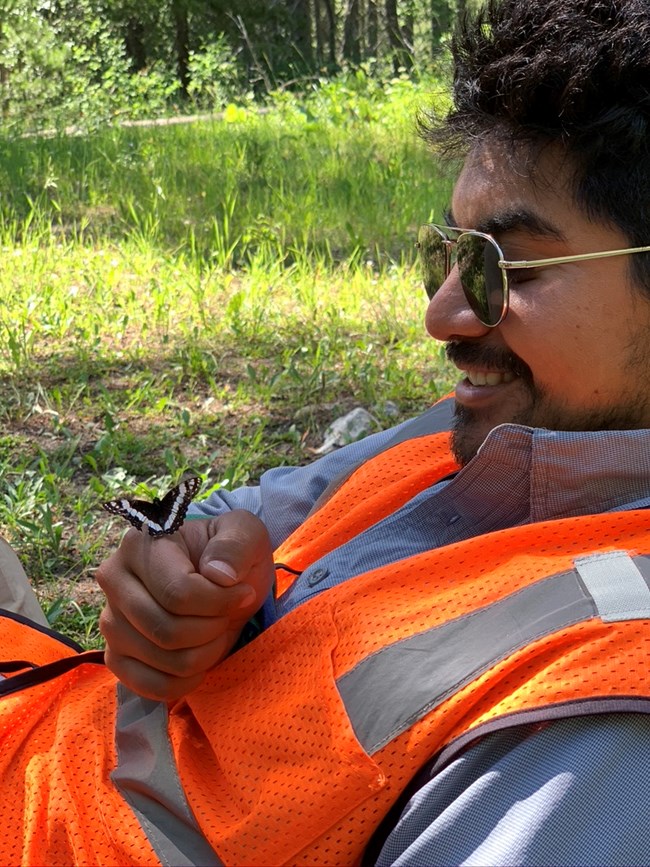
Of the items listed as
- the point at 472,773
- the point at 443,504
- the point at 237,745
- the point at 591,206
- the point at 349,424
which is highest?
the point at 591,206

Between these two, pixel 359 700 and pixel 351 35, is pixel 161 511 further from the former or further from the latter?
pixel 351 35

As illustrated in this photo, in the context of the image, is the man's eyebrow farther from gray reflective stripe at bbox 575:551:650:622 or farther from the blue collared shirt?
gray reflective stripe at bbox 575:551:650:622

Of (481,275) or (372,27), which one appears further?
(372,27)

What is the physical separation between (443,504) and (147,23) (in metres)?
21.5

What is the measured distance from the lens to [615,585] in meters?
1.26

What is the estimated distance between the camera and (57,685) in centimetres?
169

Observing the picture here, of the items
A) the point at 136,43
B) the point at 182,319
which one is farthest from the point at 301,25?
the point at 182,319

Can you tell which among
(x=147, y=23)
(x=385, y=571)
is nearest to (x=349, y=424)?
(x=385, y=571)

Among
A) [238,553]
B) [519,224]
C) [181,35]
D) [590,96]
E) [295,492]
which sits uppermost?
[181,35]

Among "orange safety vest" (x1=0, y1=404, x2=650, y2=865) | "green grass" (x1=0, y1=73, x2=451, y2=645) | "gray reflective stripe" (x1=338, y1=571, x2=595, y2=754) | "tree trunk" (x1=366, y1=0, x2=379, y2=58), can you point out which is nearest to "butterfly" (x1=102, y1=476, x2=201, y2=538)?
"orange safety vest" (x1=0, y1=404, x2=650, y2=865)

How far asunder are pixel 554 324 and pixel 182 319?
2.91 m

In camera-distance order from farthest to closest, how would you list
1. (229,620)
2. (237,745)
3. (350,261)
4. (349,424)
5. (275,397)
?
1. (350,261)
2. (275,397)
3. (349,424)
4. (229,620)
5. (237,745)

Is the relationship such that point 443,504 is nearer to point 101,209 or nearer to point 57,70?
point 101,209

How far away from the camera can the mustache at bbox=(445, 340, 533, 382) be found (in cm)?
162
